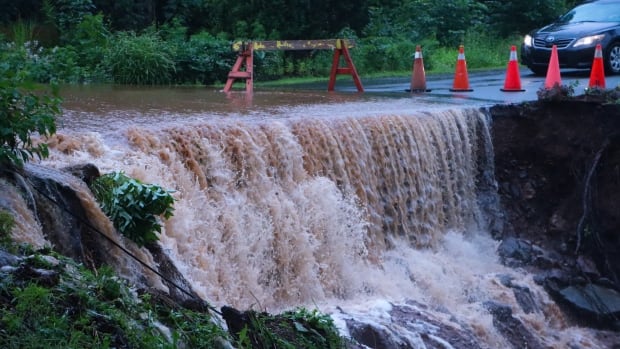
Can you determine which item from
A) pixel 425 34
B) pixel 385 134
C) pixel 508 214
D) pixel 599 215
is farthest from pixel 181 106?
pixel 425 34

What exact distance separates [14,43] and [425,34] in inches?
419

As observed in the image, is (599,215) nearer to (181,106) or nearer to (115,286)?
(181,106)

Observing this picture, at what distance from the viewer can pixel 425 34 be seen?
24.2m

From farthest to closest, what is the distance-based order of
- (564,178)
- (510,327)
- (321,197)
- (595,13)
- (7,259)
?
(595,13) < (564,178) < (510,327) < (321,197) < (7,259)

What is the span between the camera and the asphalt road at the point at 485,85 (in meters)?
14.0

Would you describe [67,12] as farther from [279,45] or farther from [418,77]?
[418,77]

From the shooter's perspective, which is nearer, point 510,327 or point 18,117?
point 18,117

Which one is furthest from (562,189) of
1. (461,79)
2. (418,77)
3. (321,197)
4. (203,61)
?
(203,61)

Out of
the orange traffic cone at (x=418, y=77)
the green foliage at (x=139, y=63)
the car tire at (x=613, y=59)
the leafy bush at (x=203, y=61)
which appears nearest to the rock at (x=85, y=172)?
the orange traffic cone at (x=418, y=77)

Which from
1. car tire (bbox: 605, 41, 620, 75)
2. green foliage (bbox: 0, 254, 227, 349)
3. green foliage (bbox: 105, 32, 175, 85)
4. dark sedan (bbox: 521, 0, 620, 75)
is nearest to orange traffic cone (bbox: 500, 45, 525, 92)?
dark sedan (bbox: 521, 0, 620, 75)

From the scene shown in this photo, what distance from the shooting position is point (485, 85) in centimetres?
1661

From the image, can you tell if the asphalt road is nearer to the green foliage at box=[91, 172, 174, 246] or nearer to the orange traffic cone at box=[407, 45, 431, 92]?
the orange traffic cone at box=[407, 45, 431, 92]

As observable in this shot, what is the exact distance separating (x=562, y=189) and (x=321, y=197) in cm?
426

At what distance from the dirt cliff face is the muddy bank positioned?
0.01 m
